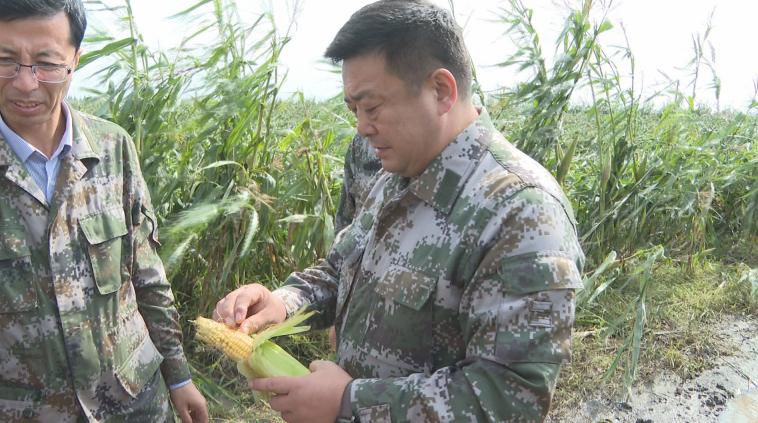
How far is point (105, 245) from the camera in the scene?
7.02 feet

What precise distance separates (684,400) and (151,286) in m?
3.03

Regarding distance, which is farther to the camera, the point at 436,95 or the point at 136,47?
the point at 136,47

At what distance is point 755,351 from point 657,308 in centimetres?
63

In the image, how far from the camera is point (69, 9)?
2010 mm

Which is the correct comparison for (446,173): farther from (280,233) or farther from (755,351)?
(755,351)

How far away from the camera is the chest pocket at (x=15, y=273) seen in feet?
6.40

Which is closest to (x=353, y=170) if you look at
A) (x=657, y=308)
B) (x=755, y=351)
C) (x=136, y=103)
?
(x=136, y=103)

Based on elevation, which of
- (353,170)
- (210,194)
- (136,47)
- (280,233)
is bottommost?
(280,233)

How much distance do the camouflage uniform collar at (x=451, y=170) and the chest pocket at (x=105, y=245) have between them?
3.48ft

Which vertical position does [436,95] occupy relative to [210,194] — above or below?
above

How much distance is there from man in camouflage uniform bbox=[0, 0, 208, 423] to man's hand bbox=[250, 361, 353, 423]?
2.53 ft

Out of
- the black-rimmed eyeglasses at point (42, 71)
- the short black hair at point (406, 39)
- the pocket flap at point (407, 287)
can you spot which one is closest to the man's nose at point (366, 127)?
the short black hair at point (406, 39)

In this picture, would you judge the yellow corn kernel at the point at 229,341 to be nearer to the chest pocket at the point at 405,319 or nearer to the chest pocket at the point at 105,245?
the chest pocket at the point at 405,319

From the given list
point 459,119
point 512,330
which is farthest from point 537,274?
point 459,119
